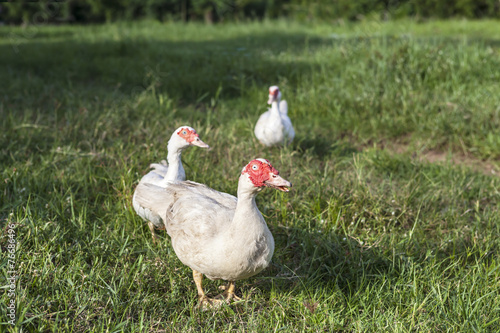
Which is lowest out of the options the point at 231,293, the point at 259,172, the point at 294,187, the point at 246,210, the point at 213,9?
the point at 231,293

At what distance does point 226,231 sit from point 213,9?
10.7 metres

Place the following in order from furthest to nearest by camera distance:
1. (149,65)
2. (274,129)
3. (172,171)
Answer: (149,65)
(274,129)
(172,171)

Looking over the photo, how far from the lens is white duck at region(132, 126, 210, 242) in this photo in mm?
3061

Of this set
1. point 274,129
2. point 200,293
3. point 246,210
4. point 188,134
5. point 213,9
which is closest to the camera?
point 246,210

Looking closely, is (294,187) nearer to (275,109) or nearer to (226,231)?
(275,109)

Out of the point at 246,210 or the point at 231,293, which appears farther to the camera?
the point at 231,293

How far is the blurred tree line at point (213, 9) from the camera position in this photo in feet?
37.7

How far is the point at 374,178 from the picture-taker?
13.0ft

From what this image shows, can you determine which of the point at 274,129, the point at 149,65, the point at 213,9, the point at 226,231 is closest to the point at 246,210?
the point at 226,231

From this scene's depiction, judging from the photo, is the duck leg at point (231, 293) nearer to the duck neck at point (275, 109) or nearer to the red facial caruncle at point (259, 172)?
the red facial caruncle at point (259, 172)

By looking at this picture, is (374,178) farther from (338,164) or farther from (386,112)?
(386,112)

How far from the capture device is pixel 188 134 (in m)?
3.10

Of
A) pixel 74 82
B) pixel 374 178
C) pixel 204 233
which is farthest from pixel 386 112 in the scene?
pixel 74 82

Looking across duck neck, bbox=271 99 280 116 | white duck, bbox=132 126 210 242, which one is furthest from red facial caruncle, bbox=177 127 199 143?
duck neck, bbox=271 99 280 116
